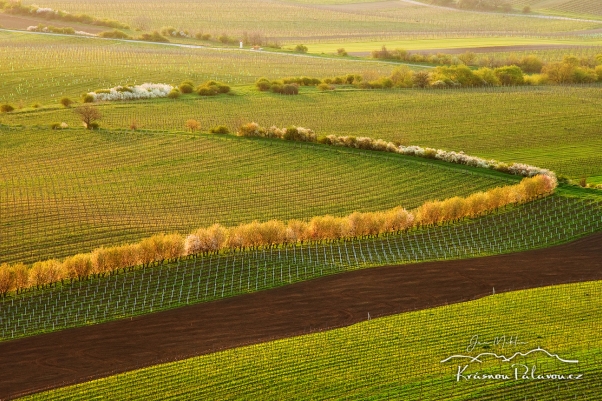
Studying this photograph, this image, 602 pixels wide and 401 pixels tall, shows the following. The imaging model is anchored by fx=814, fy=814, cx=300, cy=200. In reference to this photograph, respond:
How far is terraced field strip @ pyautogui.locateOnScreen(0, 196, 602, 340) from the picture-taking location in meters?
53.4

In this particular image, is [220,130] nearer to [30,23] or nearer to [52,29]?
[52,29]

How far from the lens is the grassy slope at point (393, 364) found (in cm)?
4344

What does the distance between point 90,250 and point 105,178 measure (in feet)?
58.2

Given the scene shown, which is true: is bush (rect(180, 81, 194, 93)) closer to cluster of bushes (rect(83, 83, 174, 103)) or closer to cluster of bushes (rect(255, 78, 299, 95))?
cluster of bushes (rect(83, 83, 174, 103))

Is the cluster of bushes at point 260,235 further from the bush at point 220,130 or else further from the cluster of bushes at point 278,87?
the cluster of bushes at point 278,87

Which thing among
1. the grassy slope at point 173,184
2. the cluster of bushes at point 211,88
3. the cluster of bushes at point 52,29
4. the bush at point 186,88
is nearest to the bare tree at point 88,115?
the grassy slope at point 173,184

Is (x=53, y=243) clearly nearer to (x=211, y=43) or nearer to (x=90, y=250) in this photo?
(x=90, y=250)

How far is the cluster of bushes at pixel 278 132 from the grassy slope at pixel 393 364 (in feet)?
131

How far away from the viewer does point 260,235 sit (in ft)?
209

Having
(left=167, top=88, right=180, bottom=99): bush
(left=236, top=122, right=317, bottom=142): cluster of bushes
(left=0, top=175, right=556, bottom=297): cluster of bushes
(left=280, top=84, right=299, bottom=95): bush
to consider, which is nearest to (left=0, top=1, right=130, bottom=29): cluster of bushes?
(left=167, top=88, right=180, bottom=99): bush

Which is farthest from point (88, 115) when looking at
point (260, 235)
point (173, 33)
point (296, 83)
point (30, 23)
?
point (30, 23)

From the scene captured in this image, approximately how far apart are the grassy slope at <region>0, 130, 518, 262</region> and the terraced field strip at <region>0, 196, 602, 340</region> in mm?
6230

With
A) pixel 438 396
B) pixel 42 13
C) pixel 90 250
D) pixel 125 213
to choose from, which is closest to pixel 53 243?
pixel 90 250

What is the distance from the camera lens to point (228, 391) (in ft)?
145
